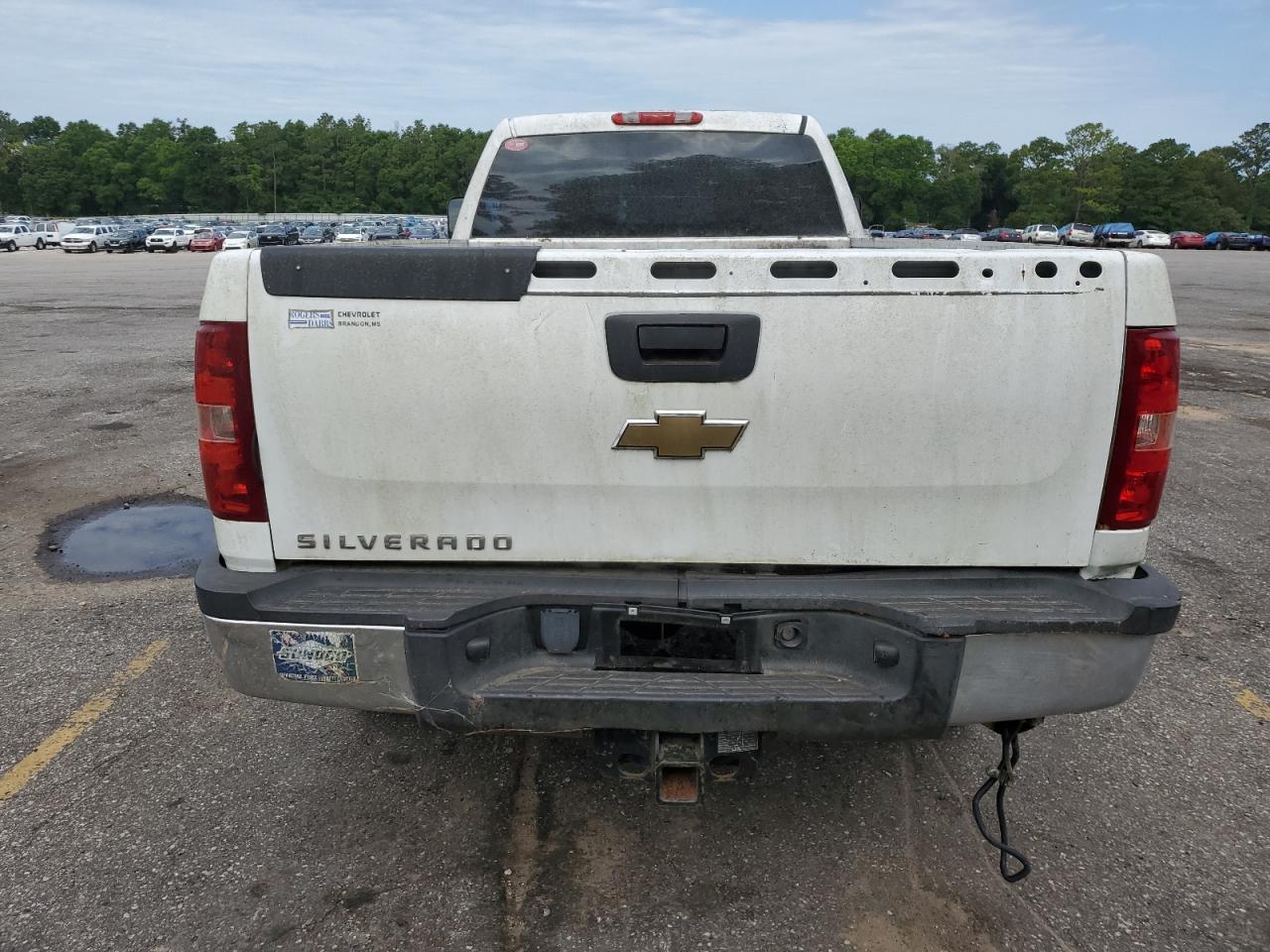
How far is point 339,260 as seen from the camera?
238 cm

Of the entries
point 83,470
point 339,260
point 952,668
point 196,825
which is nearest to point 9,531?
point 83,470

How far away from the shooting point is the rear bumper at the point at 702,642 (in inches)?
93.7

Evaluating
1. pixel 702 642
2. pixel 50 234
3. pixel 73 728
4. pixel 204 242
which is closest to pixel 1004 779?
pixel 702 642

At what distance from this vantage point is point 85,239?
5291 centimetres

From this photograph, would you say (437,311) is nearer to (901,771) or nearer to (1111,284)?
(1111,284)

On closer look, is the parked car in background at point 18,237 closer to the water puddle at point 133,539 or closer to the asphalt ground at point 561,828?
the water puddle at point 133,539

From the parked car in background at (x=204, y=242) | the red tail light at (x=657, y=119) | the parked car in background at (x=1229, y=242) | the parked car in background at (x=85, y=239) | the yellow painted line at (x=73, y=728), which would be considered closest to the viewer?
the yellow painted line at (x=73, y=728)

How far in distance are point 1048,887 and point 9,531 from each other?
6075mm

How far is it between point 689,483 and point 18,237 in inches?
2593

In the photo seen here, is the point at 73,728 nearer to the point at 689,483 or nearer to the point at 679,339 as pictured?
the point at 689,483

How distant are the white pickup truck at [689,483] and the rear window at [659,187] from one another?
2.12 m

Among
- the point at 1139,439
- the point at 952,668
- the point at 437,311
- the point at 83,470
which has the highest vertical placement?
the point at 437,311

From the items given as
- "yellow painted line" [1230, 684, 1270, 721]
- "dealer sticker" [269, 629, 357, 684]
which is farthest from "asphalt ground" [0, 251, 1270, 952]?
"dealer sticker" [269, 629, 357, 684]

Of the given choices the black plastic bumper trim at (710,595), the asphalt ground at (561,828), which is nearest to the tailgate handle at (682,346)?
the black plastic bumper trim at (710,595)
